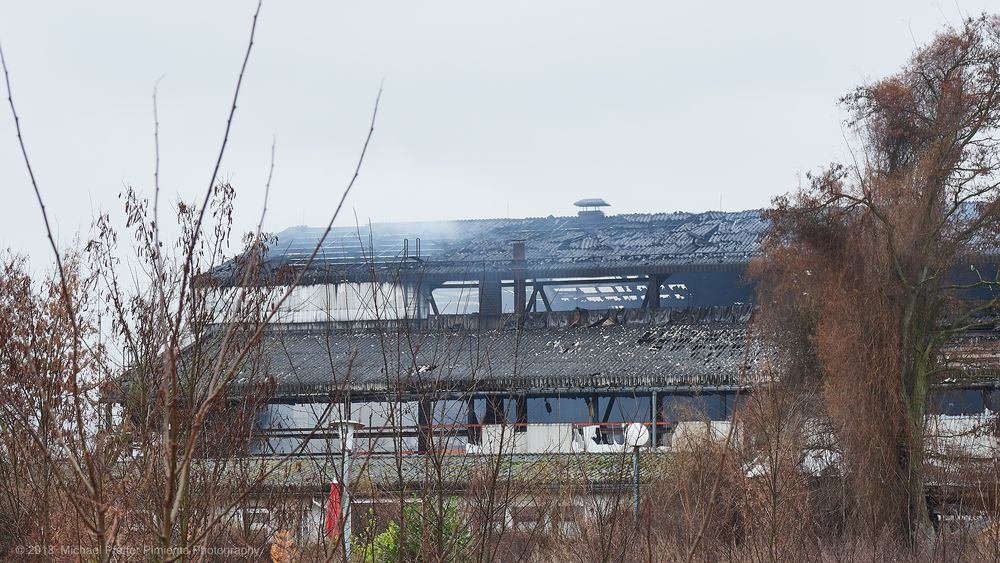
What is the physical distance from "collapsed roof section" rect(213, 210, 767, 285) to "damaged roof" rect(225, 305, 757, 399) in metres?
1.60

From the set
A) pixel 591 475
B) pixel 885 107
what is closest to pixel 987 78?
pixel 885 107

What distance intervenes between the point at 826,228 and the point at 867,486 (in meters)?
4.62

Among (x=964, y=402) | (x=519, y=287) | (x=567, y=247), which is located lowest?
(x=964, y=402)

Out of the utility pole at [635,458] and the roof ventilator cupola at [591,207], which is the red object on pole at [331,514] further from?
the roof ventilator cupola at [591,207]

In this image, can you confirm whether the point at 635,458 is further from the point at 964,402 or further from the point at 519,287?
the point at 519,287

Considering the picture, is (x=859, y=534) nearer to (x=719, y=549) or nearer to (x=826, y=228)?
(x=719, y=549)

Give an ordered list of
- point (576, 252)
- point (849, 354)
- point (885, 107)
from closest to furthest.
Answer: point (849, 354) → point (885, 107) → point (576, 252)

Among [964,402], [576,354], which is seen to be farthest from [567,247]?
[964,402]

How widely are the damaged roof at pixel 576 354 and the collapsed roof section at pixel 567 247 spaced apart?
62.9 inches

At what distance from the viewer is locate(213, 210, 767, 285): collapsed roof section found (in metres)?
30.4

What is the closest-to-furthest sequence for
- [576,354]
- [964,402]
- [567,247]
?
[964,402] → [576,354] → [567,247]

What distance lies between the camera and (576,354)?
90.3 ft

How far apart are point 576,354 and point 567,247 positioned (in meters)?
5.43

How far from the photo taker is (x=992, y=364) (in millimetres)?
21734
